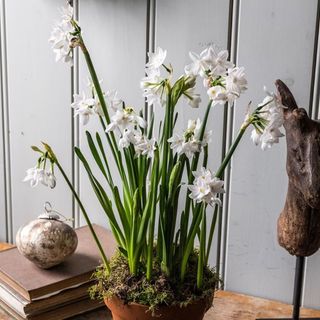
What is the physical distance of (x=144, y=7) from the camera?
1109 millimetres

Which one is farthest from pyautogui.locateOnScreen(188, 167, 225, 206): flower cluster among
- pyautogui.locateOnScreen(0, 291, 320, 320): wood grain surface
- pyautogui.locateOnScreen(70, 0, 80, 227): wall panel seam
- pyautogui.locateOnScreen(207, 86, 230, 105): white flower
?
pyautogui.locateOnScreen(70, 0, 80, 227): wall panel seam

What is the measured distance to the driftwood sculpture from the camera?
0.84 m

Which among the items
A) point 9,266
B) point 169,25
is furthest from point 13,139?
point 169,25

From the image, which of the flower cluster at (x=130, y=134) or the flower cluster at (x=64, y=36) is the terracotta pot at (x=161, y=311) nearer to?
the flower cluster at (x=130, y=134)

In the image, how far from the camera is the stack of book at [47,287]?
1007 mm

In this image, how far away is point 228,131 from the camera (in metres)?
1.08

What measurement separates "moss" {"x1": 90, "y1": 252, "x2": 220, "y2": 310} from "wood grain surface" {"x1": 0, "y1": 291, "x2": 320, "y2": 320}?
0.42ft

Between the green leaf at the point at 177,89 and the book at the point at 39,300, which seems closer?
the green leaf at the point at 177,89

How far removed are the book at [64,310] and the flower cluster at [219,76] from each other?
480mm

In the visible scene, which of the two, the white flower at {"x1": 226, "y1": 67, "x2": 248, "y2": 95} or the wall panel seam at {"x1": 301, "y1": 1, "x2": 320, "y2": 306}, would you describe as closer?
the white flower at {"x1": 226, "y1": 67, "x2": 248, "y2": 95}

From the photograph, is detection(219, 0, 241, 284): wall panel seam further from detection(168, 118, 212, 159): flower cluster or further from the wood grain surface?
detection(168, 118, 212, 159): flower cluster

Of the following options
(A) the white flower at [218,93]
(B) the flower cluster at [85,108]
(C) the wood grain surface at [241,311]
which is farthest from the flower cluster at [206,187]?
(C) the wood grain surface at [241,311]

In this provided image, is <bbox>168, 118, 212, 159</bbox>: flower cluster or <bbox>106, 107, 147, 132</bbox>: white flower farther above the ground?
<bbox>106, 107, 147, 132</bbox>: white flower

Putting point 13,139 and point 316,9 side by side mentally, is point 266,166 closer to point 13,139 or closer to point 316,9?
point 316,9
